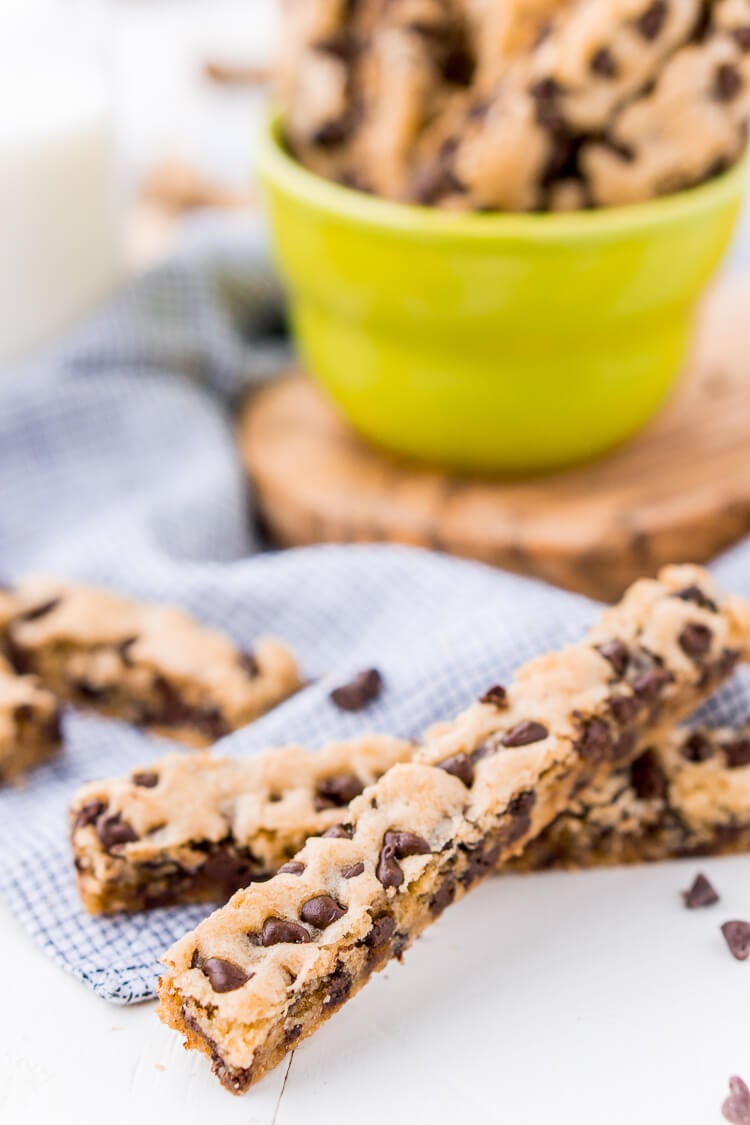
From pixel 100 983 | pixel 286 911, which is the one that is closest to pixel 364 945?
pixel 286 911

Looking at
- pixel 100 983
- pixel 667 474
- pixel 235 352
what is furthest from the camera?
pixel 235 352

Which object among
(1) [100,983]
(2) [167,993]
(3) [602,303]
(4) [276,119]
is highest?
(4) [276,119]

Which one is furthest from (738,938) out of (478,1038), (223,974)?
(223,974)

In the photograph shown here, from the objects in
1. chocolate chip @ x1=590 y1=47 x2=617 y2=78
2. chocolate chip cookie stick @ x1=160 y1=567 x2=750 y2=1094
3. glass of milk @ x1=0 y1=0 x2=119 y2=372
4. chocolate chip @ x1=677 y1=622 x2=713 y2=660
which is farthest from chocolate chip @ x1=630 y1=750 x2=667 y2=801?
glass of milk @ x1=0 y1=0 x2=119 y2=372

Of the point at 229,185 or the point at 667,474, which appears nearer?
the point at 667,474

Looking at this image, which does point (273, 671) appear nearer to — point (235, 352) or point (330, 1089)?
point (330, 1089)

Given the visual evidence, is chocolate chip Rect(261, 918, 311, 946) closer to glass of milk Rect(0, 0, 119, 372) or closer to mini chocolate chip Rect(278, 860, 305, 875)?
mini chocolate chip Rect(278, 860, 305, 875)

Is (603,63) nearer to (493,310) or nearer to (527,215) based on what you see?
(527,215)
